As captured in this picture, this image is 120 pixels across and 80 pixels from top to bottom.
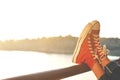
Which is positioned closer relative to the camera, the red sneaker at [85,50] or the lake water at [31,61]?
the red sneaker at [85,50]

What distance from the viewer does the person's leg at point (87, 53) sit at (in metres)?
0.86

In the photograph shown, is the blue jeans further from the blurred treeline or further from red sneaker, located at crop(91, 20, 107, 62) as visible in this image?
the blurred treeline

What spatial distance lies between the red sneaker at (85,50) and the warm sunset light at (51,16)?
4.60m

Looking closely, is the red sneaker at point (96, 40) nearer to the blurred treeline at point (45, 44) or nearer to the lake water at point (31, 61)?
the blurred treeline at point (45, 44)

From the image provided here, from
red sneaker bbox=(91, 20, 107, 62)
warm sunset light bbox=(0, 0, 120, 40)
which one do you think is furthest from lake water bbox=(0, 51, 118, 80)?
red sneaker bbox=(91, 20, 107, 62)

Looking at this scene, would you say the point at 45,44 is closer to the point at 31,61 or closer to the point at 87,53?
the point at 31,61

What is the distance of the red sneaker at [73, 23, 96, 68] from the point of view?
877 mm

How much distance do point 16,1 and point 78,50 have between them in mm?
6564

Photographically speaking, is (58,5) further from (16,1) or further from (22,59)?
(22,59)

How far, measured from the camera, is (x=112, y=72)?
2.64 feet

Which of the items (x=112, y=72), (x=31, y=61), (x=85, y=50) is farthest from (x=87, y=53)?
(x=31, y=61)

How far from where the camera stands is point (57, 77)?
0.69 meters

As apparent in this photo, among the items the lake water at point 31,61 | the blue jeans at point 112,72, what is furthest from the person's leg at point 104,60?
the lake water at point 31,61

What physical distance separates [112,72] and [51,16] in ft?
22.8
